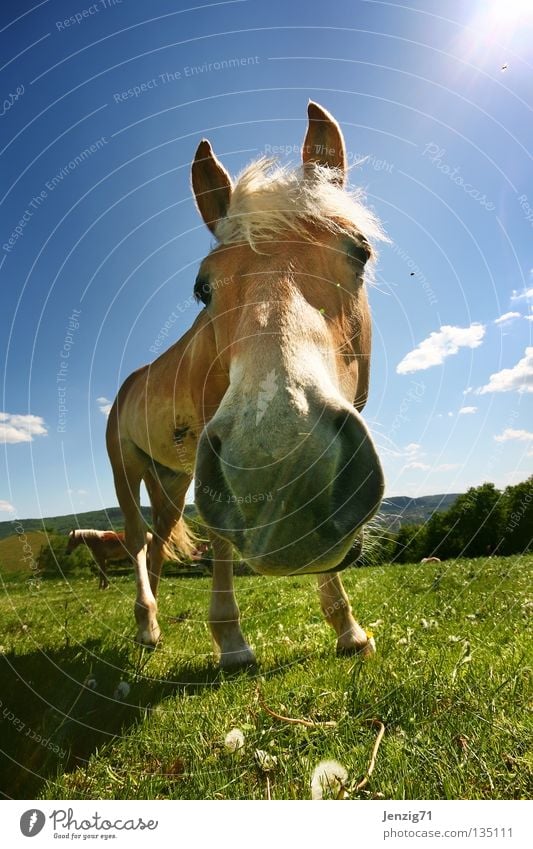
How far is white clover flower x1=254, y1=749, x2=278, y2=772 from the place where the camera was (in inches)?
71.6

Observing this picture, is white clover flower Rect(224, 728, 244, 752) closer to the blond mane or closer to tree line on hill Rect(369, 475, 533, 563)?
the blond mane

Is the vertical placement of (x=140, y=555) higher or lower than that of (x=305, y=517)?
lower

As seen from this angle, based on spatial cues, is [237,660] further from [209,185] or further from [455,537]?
[455,537]

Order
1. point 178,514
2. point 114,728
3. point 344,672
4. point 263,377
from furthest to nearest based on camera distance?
point 178,514, point 344,672, point 114,728, point 263,377

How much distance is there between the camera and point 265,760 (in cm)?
184

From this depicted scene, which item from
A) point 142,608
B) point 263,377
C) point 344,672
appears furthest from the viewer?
point 142,608

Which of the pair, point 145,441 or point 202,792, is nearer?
point 202,792

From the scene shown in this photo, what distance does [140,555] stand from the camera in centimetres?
559

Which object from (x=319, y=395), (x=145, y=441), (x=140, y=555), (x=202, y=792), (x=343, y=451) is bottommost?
(x=202, y=792)

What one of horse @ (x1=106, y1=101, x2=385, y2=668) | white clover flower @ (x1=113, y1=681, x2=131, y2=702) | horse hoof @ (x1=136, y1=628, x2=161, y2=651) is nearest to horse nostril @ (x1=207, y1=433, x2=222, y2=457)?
horse @ (x1=106, y1=101, x2=385, y2=668)

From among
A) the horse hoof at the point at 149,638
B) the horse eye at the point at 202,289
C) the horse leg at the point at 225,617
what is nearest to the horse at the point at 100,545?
the horse hoof at the point at 149,638
